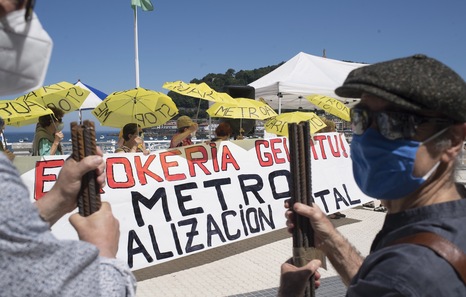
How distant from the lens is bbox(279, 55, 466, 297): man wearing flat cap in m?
1.10

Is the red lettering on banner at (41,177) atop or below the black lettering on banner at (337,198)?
atop

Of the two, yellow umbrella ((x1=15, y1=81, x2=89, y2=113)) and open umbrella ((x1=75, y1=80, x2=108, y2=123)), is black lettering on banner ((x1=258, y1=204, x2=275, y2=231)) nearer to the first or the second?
yellow umbrella ((x1=15, y1=81, x2=89, y2=113))

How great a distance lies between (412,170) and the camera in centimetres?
141

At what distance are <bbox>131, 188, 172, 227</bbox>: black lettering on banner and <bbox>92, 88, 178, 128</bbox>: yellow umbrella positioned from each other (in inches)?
102

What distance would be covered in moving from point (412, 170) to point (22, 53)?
1345 millimetres

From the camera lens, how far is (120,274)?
1.08 metres

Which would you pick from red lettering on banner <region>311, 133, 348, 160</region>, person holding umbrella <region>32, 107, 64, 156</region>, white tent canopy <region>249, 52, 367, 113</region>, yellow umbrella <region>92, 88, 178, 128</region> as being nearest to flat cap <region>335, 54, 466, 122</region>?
person holding umbrella <region>32, 107, 64, 156</region>

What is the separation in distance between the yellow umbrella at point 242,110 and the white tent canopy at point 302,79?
152 inches

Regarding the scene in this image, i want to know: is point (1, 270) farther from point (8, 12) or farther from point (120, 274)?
point (8, 12)

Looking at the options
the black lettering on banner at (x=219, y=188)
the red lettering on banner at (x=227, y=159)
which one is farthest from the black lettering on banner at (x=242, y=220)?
the red lettering on banner at (x=227, y=159)

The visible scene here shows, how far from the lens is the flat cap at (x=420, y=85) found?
4.16 feet

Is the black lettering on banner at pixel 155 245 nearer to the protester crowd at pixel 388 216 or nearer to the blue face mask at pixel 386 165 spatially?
the protester crowd at pixel 388 216

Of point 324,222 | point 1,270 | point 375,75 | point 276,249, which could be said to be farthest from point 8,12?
point 276,249

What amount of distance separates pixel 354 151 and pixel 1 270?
1.31 metres
